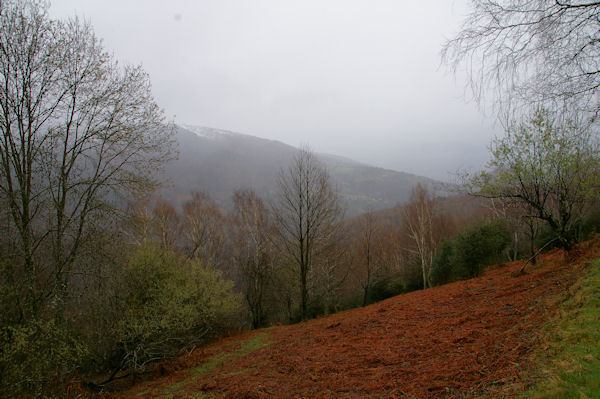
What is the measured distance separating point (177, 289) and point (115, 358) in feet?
10.2

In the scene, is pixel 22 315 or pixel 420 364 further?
pixel 22 315

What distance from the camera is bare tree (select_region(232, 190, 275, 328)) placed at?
2081 centimetres

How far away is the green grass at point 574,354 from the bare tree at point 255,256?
1552 centimetres

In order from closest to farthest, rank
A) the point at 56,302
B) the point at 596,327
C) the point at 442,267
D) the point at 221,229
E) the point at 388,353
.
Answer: the point at 596,327 → the point at 388,353 → the point at 56,302 → the point at 442,267 → the point at 221,229

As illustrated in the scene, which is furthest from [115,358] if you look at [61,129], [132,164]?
[61,129]

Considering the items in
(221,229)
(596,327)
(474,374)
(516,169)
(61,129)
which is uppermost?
(61,129)

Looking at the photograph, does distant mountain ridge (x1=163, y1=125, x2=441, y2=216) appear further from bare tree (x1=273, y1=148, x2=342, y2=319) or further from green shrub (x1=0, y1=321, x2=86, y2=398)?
green shrub (x1=0, y1=321, x2=86, y2=398)

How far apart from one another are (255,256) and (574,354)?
19.2 meters

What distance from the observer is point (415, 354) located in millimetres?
5555

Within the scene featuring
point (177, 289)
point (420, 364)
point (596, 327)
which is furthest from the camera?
point (177, 289)

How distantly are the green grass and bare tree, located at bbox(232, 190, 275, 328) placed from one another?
15516mm

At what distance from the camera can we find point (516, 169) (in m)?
8.95

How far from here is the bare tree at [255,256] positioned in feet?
68.3

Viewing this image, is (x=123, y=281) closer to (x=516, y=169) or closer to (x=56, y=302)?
(x=56, y=302)
